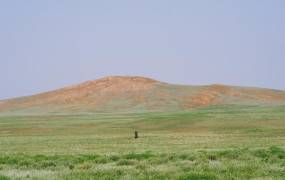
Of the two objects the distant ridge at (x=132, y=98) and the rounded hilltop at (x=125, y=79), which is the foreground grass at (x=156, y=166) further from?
the rounded hilltop at (x=125, y=79)

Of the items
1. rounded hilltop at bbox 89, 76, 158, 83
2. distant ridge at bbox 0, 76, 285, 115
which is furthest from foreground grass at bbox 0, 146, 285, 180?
rounded hilltop at bbox 89, 76, 158, 83

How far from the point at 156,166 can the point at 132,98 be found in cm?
13007

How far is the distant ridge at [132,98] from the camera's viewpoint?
13700 cm

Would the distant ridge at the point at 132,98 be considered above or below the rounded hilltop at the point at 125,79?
below

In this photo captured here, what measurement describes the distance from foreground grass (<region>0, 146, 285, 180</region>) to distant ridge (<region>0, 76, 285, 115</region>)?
356 ft

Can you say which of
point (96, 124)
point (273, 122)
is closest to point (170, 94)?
point (96, 124)

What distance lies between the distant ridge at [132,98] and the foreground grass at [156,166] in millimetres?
108438

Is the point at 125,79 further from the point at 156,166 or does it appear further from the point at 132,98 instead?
the point at 156,166

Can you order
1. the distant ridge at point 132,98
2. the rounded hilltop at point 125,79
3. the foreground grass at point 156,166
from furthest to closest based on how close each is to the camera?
the rounded hilltop at point 125,79, the distant ridge at point 132,98, the foreground grass at point 156,166

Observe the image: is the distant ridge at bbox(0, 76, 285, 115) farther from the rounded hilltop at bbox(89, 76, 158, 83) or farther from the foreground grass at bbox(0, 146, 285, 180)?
the foreground grass at bbox(0, 146, 285, 180)

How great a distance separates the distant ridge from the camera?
449ft

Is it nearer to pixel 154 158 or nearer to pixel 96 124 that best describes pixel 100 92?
pixel 96 124

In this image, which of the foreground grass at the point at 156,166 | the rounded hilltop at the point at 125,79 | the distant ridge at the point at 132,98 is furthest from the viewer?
the rounded hilltop at the point at 125,79

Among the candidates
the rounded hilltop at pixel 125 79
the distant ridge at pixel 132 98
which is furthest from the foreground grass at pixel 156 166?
the rounded hilltop at pixel 125 79
